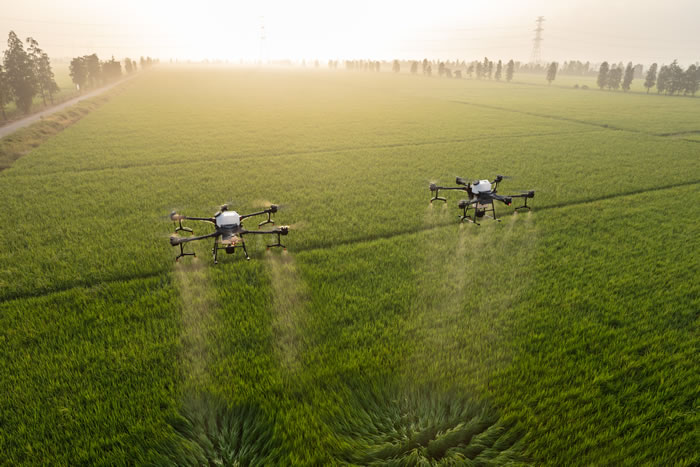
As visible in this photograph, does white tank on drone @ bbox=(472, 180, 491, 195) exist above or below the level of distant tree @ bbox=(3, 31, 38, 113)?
below

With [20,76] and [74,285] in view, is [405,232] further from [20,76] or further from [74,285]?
[20,76]

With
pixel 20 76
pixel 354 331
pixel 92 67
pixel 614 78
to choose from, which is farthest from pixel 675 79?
pixel 92 67

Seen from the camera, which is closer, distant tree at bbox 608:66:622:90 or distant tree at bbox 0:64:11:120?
distant tree at bbox 0:64:11:120

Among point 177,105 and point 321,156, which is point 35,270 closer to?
point 321,156

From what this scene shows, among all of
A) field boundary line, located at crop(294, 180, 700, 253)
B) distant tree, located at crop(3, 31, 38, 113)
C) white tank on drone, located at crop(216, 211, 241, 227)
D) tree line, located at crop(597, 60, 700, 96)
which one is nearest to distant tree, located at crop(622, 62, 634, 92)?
tree line, located at crop(597, 60, 700, 96)

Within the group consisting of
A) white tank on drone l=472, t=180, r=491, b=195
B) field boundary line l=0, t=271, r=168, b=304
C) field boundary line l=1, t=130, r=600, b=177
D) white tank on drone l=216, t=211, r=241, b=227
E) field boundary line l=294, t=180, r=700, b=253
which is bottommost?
field boundary line l=0, t=271, r=168, b=304

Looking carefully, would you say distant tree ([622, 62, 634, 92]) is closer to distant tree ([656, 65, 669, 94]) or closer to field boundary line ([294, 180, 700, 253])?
distant tree ([656, 65, 669, 94])
